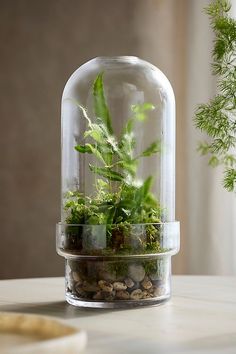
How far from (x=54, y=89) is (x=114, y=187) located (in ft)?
6.09

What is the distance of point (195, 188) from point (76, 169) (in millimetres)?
1664

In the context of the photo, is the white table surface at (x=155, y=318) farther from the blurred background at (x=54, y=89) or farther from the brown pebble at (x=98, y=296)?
the blurred background at (x=54, y=89)

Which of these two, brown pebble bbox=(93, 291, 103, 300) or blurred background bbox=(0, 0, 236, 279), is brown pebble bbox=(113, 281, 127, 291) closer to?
brown pebble bbox=(93, 291, 103, 300)

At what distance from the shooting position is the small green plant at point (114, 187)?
4.28 feet

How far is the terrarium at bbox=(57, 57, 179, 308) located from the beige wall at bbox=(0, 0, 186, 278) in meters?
1.66

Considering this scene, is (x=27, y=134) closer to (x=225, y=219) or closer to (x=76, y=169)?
(x=225, y=219)

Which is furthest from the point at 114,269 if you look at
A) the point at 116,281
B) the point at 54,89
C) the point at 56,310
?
the point at 54,89

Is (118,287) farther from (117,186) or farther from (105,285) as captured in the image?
(117,186)

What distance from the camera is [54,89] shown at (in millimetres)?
3127

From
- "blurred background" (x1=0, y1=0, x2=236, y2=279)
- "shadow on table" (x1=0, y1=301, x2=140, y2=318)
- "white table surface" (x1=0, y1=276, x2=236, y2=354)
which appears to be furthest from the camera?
"blurred background" (x1=0, y1=0, x2=236, y2=279)

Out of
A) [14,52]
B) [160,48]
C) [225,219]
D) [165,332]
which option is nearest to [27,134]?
[14,52]

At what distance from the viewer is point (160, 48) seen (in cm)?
317

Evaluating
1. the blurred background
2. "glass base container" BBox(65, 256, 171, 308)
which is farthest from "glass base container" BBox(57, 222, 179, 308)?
the blurred background

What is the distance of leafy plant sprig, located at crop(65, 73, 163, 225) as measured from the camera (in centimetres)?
131
